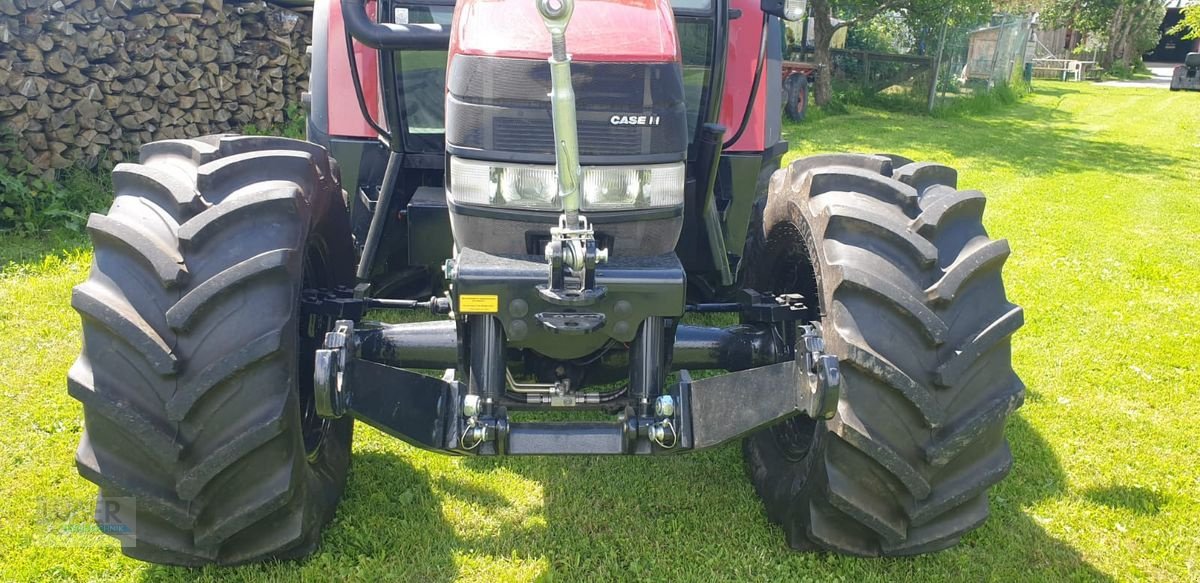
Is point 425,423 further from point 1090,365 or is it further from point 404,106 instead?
point 1090,365

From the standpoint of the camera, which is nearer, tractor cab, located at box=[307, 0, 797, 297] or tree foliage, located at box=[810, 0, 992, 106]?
tractor cab, located at box=[307, 0, 797, 297]

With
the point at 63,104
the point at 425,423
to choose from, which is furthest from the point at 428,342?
the point at 63,104

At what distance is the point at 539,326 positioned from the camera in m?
2.60

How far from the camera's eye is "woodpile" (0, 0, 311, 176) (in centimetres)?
701

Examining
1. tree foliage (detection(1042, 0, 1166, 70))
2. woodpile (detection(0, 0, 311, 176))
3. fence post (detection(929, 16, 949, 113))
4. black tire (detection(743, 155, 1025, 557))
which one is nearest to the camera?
black tire (detection(743, 155, 1025, 557))

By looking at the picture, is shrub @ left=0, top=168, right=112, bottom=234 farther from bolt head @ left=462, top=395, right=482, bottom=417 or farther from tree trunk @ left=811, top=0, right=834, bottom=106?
tree trunk @ left=811, top=0, right=834, bottom=106

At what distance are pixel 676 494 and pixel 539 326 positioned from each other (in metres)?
1.30

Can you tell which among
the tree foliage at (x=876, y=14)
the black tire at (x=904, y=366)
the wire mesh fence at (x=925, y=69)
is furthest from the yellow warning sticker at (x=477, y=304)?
the wire mesh fence at (x=925, y=69)

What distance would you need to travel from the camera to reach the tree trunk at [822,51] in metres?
18.1

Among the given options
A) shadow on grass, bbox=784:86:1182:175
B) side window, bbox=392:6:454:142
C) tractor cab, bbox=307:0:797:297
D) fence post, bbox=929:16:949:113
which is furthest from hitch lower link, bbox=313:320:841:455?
fence post, bbox=929:16:949:113

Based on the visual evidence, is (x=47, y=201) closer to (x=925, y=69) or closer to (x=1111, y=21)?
(x=925, y=69)

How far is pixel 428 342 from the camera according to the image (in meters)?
3.24

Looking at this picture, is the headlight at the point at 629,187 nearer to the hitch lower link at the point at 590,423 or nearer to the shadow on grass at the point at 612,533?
the hitch lower link at the point at 590,423

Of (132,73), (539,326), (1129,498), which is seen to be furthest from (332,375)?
(132,73)
